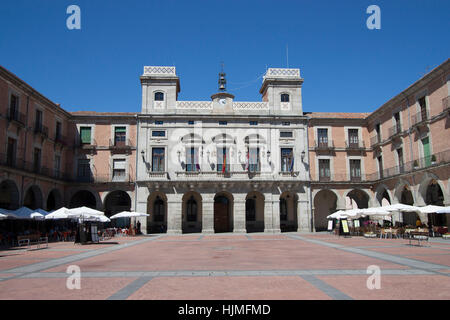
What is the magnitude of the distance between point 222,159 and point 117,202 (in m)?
11.4

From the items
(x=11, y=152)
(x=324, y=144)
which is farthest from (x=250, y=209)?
(x=11, y=152)

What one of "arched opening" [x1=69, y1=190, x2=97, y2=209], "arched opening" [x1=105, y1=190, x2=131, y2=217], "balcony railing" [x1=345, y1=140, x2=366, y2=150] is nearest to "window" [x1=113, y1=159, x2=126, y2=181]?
"arched opening" [x1=105, y1=190, x2=131, y2=217]

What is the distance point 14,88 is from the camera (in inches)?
1023

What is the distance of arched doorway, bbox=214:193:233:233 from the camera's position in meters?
35.1

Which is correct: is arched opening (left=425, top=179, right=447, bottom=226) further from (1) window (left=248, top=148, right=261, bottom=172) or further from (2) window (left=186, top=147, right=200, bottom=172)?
(2) window (left=186, top=147, right=200, bottom=172)

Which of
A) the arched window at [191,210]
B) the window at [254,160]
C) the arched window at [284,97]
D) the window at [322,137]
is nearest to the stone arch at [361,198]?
the window at [322,137]

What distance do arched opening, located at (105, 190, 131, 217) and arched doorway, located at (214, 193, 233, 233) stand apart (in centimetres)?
862

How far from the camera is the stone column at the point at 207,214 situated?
108ft

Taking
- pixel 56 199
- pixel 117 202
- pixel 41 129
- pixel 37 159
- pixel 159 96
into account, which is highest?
pixel 159 96

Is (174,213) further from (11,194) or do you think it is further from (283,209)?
(11,194)

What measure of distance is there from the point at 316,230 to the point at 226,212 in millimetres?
9143

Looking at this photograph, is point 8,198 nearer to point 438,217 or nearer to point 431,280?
point 431,280

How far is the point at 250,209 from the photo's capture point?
118 ft

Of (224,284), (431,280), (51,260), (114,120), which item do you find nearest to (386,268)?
(431,280)
